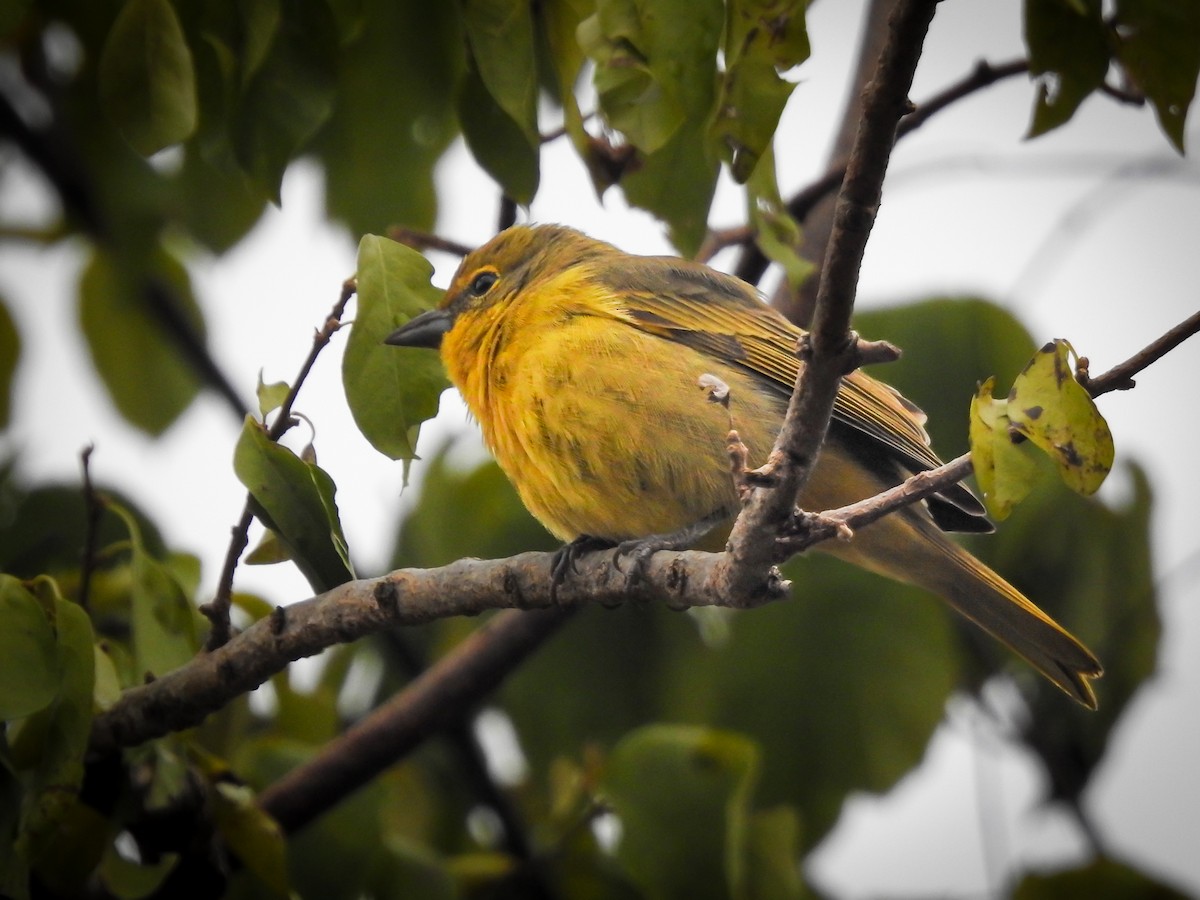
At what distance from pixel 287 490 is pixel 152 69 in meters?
0.90

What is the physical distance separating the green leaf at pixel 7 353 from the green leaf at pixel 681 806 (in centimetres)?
277

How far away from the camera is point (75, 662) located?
2678 millimetres

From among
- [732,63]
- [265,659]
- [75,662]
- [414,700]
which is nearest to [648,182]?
[732,63]

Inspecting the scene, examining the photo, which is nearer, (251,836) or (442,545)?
(251,836)

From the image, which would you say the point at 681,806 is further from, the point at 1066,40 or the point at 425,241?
the point at 1066,40

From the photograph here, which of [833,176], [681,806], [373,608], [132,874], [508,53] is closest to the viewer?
[508,53]

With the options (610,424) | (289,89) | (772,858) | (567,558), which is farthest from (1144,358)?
(772,858)

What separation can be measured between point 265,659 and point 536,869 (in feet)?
5.47

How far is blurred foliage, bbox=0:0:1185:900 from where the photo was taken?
8.70 feet

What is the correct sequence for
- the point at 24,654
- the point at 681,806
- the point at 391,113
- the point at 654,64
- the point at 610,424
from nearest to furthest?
the point at 654,64
the point at 24,654
the point at 610,424
the point at 391,113
the point at 681,806

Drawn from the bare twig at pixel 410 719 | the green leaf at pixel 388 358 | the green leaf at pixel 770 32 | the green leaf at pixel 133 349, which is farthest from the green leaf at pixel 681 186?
the green leaf at pixel 133 349

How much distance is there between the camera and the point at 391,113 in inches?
147

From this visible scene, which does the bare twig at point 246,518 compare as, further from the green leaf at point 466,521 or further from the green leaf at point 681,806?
the green leaf at point 466,521

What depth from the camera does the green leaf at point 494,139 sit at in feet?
10.0
